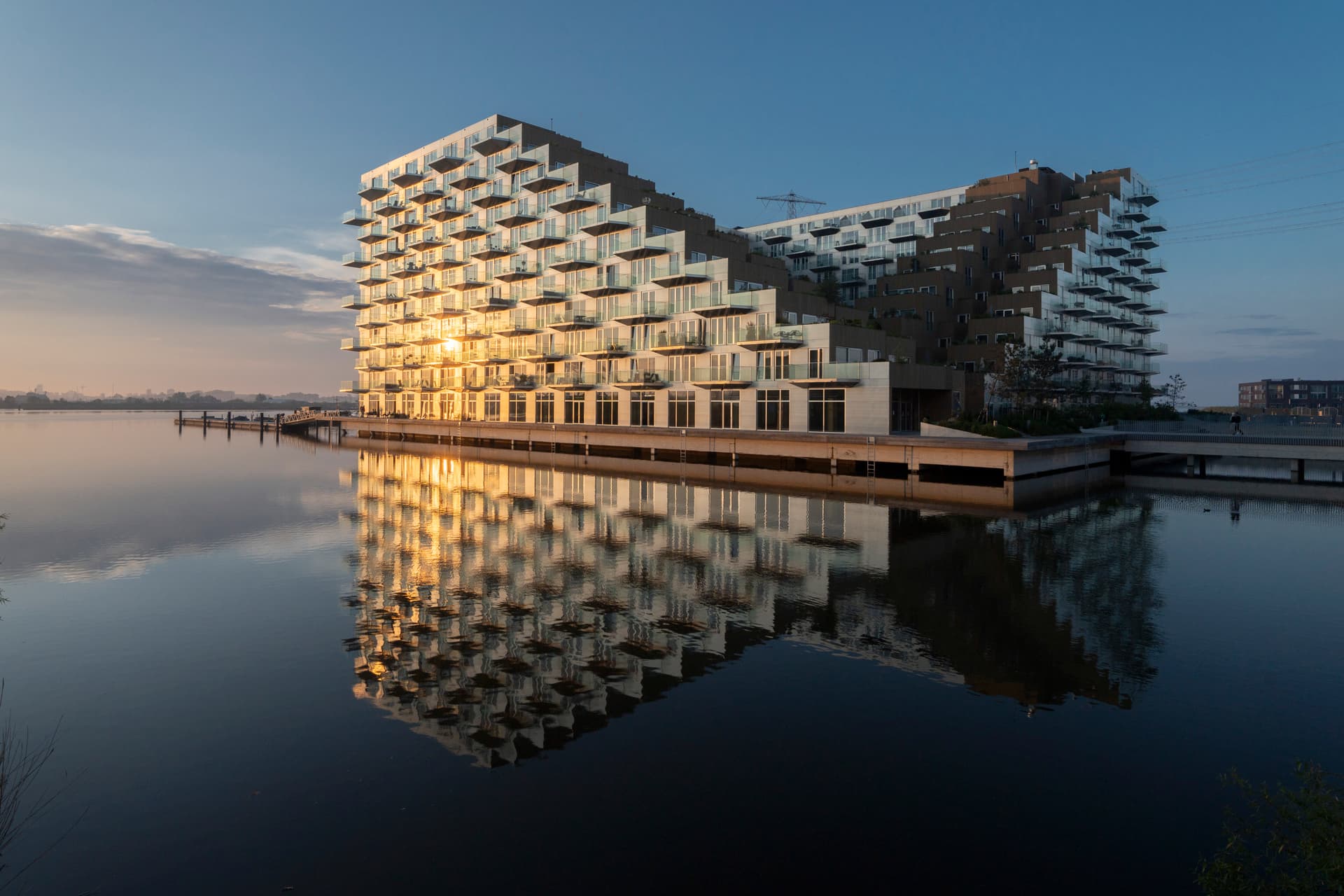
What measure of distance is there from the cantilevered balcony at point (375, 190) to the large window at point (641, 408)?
49.7 metres

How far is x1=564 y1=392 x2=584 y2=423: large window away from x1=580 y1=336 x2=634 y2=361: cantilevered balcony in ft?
13.9

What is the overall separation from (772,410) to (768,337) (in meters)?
5.28

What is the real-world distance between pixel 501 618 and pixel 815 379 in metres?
38.8

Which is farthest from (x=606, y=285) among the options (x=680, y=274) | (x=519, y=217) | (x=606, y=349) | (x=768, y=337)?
(x=768, y=337)

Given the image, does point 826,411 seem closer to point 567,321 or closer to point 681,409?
point 681,409

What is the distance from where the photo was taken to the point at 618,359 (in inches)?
2665

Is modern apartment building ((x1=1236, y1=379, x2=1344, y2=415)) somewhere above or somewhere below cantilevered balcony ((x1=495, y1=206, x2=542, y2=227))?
below

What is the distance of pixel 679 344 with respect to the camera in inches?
2384

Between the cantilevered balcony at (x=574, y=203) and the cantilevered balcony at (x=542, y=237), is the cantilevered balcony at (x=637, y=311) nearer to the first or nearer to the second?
the cantilevered balcony at (x=574, y=203)

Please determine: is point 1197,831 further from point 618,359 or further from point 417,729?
point 618,359

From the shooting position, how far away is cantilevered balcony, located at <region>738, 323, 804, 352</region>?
2122 inches

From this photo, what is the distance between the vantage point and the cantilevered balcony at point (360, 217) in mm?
97562

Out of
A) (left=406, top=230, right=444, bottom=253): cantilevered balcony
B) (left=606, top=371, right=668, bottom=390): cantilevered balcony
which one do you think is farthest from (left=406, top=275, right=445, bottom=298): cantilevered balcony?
(left=606, top=371, right=668, bottom=390): cantilevered balcony

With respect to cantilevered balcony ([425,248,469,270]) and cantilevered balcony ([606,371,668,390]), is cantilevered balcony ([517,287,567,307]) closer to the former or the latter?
cantilevered balcony ([606,371,668,390])
